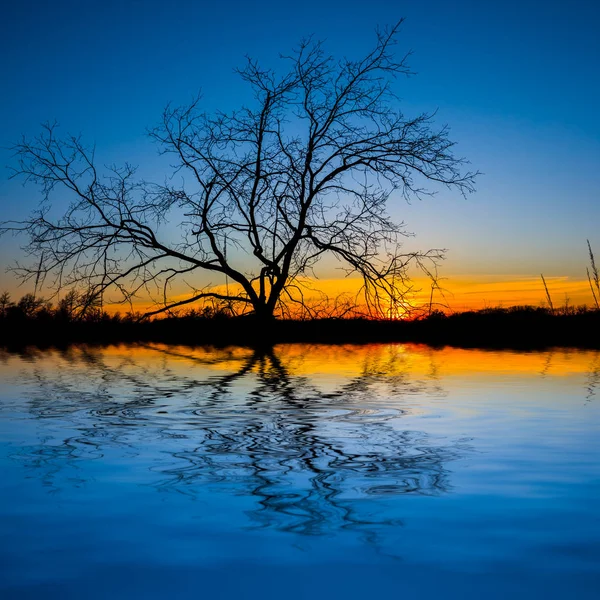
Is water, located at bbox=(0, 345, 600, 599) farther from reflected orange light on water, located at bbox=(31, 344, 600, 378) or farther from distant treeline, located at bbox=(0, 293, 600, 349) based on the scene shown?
distant treeline, located at bbox=(0, 293, 600, 349)

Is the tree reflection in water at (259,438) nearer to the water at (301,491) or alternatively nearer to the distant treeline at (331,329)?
the water at (301,491)

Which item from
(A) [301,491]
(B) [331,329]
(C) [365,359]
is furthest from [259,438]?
(B) [331,329]

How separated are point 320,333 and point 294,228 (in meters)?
2.28

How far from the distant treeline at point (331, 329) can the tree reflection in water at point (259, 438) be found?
5.02 metres

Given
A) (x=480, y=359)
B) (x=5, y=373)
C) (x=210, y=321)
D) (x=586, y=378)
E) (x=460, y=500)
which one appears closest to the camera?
(x=460, y=500)

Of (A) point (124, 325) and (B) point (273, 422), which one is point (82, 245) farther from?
(B) point (273, 422)

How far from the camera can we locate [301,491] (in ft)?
12.4

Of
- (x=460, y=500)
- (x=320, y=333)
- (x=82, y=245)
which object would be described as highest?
(x=82, y=245)

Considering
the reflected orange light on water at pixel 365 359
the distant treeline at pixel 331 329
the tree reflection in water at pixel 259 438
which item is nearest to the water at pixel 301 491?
the tree reflection in water at pixel 259 438

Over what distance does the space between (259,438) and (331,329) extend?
946 centimetres

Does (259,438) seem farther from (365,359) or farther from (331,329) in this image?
(331,329)

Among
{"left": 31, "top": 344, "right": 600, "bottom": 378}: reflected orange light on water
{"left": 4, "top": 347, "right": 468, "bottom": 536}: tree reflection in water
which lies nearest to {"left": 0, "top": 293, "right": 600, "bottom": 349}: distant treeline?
{"left": 31, "top": 344, "right": 600, "bottom": 378}: reflected orange light on water

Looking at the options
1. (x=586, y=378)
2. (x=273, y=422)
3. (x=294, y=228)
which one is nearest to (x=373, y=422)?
(x=273, y=422)

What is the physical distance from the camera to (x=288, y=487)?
387 cm
